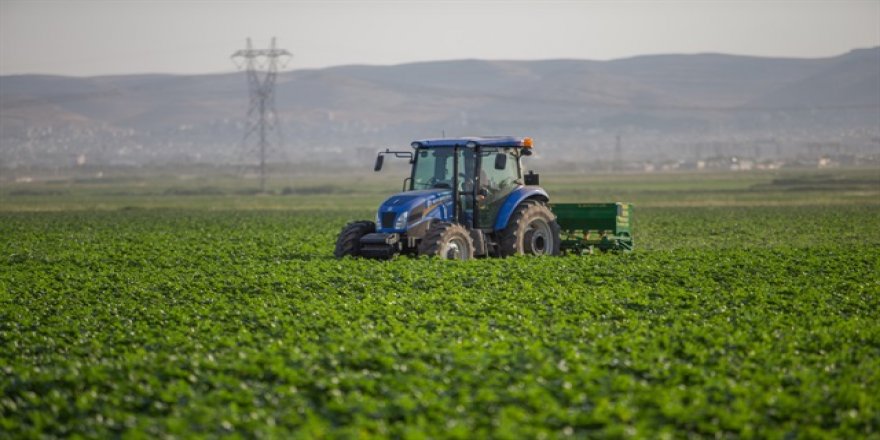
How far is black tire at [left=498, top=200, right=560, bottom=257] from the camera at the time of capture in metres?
22.9

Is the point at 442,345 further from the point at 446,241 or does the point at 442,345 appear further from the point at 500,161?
the point at 500,161

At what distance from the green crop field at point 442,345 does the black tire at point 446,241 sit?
0.51m

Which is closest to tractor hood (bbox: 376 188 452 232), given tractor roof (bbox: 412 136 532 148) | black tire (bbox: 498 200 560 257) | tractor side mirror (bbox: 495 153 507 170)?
tractor roof (bbox: 412 136 532 148)

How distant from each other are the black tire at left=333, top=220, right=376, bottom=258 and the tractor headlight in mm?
1367

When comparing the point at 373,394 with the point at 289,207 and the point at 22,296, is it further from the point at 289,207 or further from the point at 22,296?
the point at 289,207

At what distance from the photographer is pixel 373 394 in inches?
452

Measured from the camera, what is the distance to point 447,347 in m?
13.6

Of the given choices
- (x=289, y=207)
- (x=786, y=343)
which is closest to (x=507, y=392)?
(x=786, y=343)

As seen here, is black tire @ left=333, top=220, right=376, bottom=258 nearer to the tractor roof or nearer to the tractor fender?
the tractor roof

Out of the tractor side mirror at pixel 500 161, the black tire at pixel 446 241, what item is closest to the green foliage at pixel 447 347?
the black tire at pixel 446 241

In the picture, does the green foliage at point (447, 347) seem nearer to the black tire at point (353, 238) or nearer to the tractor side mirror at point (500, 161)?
the black tire at point (353, 238)

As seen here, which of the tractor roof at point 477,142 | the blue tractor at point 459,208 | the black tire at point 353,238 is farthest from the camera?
the black tire at point 353,238

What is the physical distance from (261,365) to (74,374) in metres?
1.84

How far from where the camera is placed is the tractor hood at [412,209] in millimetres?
21516
